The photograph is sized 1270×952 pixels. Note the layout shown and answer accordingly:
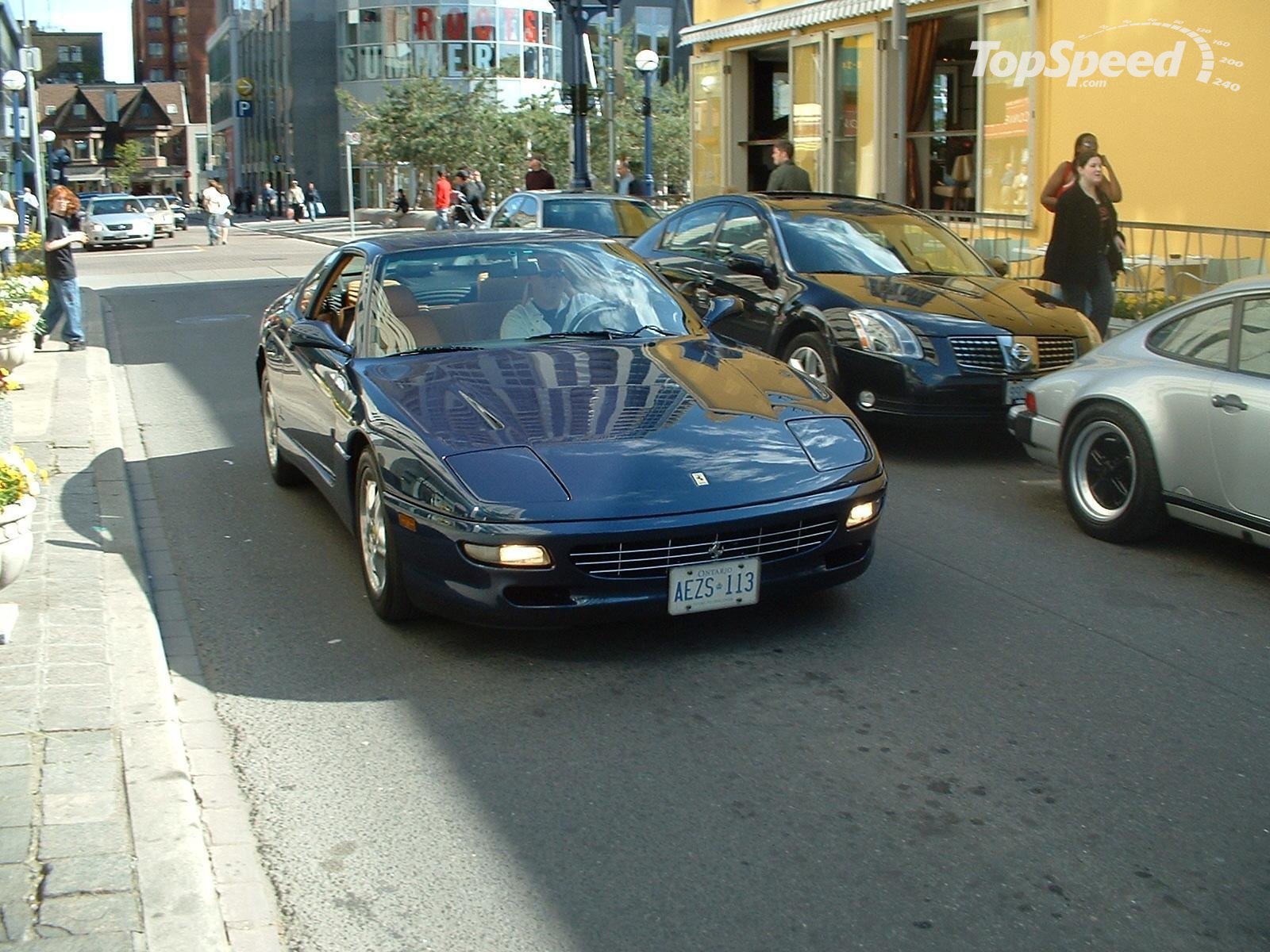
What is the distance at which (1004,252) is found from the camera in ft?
58.0

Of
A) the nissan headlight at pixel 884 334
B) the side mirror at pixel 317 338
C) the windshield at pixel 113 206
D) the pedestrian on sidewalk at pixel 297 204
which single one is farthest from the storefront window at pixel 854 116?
the pedestrian on sidewalk at pixel 297 204

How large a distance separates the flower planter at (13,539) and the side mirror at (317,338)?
1.50m

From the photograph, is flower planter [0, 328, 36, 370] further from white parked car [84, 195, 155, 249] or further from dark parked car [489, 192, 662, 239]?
white parked car [84, 195, 155, 249]

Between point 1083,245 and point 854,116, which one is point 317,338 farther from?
point 854,116

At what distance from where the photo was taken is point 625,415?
5.80 metres

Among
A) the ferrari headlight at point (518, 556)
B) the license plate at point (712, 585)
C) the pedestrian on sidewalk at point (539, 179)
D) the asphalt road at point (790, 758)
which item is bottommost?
the asphalt road at point (790, 758)

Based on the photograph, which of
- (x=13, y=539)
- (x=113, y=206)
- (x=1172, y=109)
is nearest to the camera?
(x=13, y=539)

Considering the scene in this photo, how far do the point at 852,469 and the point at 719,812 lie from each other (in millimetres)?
1891

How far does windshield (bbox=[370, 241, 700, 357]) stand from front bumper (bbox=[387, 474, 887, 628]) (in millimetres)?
1367

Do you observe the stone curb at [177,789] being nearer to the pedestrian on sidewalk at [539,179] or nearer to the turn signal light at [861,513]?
the turn signal light at [861,513]

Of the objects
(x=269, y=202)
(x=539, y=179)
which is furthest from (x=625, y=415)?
(x=269, y=202)

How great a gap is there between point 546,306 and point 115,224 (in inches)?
1585

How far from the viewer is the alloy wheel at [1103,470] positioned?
7164 millimetres

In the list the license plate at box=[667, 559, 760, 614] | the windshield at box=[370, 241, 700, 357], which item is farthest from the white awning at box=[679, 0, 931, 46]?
the license plate at box=[667, 559, 760, 614]
